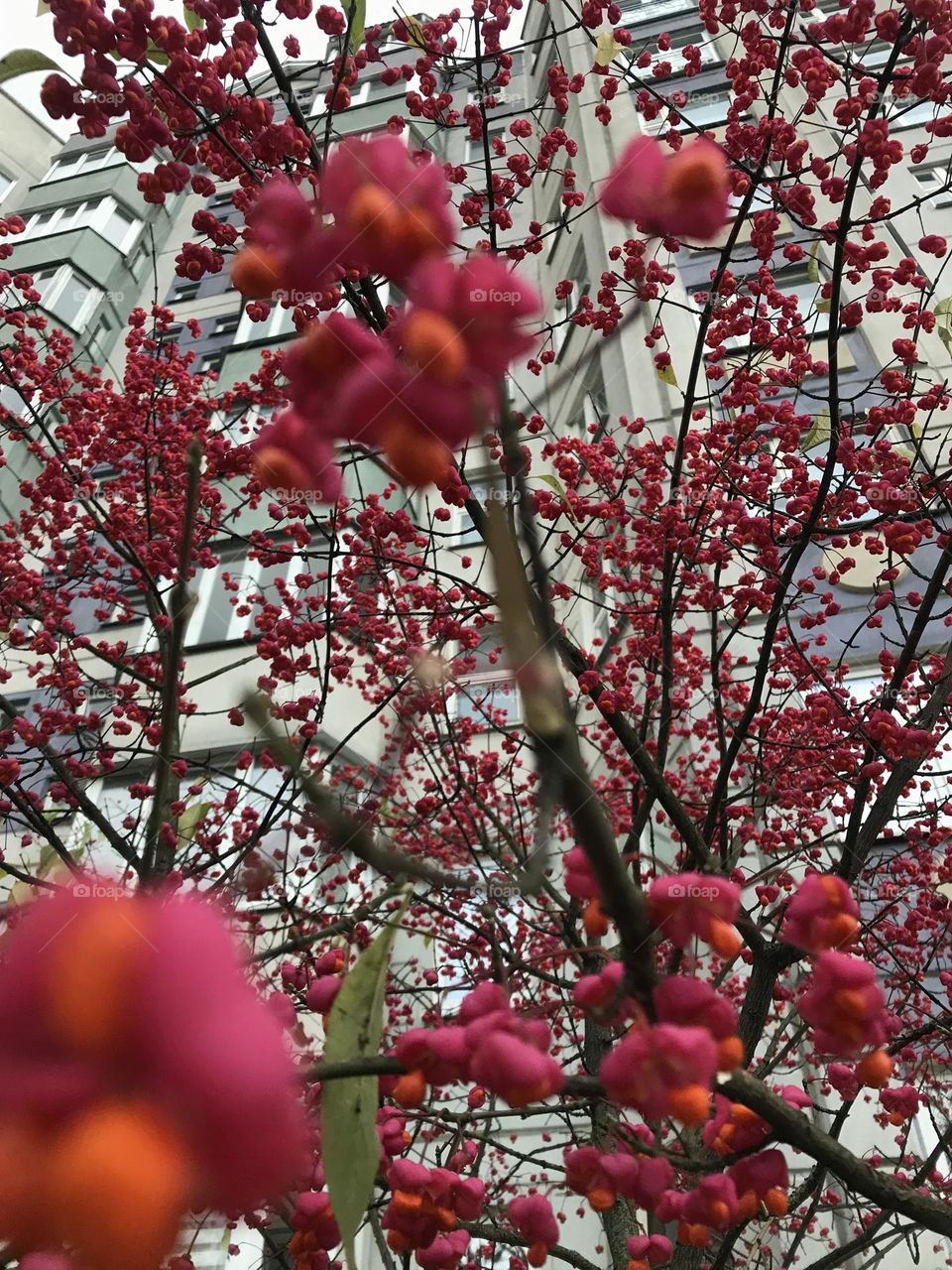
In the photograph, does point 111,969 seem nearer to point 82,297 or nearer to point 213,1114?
point 213,1114

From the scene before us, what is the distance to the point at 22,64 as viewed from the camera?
1.98 meters

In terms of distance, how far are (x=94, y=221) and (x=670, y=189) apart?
1813 cm

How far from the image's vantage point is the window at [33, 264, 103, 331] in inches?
548

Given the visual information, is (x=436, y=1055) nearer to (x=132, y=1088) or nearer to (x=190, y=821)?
(x=132, y=1088)

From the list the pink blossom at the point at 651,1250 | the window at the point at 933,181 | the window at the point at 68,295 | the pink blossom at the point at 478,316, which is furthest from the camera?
the window at the point at 68,295

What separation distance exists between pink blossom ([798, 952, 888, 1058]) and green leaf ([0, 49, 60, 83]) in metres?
2.57

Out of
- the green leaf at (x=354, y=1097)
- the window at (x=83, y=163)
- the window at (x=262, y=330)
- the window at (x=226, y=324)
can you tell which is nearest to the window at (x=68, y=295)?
the window at (x=226, y=324)

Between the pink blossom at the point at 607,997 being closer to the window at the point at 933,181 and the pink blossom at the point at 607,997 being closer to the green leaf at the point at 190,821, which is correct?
the green leaf at the point at 190,821

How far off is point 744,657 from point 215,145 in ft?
16.1

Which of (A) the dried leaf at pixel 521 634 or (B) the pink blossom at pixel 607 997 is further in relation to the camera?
(B) the pink blossom at pixel 607 997

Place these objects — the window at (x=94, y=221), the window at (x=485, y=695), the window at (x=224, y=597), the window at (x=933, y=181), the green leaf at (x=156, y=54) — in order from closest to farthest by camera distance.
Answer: the green leaf at (x=156, y=54)
the window at (x=485, y=695)
the window at (x=933, y=181)
the window at (x=224, y=597)
the window at (x=94, y=221)

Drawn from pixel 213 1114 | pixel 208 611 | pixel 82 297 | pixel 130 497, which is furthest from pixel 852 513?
pixel 82 297

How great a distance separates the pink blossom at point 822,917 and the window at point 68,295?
15.6 meters

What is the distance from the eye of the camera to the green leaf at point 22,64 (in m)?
1.95
